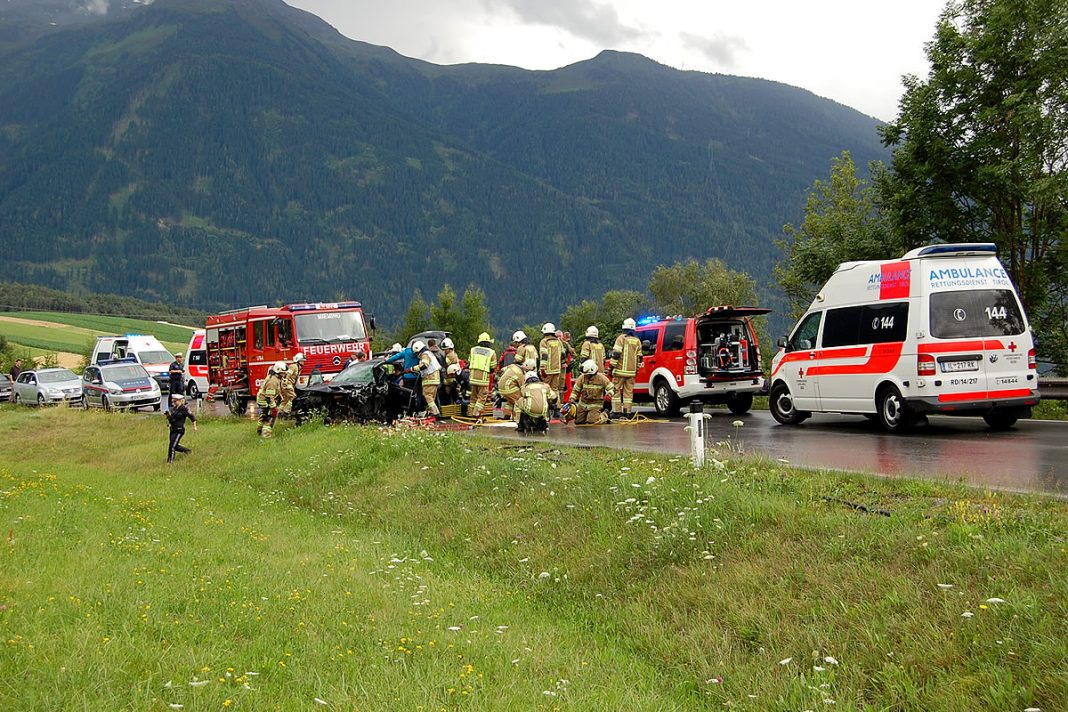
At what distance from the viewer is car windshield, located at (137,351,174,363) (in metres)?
40.5

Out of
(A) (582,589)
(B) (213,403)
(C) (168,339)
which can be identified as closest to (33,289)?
(C) (168,339)

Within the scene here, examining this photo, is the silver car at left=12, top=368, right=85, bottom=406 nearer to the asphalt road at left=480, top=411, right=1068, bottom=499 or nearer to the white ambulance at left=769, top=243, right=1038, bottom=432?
the asphalt road at left=480, top=411, right=1068, bottom=499

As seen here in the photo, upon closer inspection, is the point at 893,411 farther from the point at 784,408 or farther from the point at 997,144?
the point at 997,144

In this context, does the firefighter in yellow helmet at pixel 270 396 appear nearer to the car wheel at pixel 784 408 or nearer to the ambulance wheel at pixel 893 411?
the car wheel at pixel 784 408

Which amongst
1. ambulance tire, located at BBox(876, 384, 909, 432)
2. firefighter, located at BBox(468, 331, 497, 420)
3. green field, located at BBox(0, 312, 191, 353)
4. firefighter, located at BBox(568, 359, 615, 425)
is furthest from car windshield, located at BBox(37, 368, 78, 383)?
green field, located at BBox(0, 312, 191, 353)

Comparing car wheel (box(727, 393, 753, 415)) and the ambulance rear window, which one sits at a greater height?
the ambulance rear window

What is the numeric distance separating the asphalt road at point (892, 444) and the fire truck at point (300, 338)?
30.6ft

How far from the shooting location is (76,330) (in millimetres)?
106625

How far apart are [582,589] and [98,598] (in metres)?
3.54

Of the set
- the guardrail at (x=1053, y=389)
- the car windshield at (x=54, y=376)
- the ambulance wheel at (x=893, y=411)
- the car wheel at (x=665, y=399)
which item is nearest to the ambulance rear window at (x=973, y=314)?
the ambulance wheel at (x=893, y=411)

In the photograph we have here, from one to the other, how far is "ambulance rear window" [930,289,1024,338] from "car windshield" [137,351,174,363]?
117ft

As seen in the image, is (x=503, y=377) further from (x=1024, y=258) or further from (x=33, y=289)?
(x=33, y=289)

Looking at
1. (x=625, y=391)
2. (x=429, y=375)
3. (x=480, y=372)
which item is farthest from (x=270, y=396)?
(x=625, y=391)

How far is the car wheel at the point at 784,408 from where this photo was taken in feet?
53.2
